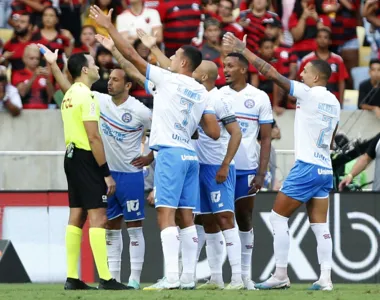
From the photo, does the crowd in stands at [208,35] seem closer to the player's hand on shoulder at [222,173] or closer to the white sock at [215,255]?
the white sock at [215,255]

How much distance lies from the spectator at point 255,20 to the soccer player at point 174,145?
664cm

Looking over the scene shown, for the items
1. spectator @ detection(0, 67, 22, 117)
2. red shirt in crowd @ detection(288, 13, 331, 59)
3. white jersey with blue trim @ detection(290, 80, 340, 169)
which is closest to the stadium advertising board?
spectator @ detection(0, 67, 22, 117)

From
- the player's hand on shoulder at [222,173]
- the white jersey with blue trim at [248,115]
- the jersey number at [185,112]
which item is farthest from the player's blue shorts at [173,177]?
the white jersey with blue trim at [248,115]

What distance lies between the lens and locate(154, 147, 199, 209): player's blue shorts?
37.9 feet

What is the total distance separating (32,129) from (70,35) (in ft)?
7.40

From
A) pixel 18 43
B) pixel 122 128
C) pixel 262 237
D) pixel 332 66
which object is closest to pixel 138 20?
pixel 18 43

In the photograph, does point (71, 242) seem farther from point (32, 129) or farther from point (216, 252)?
point (32, 129)

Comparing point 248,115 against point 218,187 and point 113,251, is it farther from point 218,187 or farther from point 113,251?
point 113,251

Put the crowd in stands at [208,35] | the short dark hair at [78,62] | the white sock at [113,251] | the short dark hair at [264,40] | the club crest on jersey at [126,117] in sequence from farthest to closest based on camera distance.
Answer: the short dark hair at [264,40]
the crowd in stands at [208,35]
the white sock at [113,251]
the club crest on jersey at [126,117]
the short dark hair at [78,62]

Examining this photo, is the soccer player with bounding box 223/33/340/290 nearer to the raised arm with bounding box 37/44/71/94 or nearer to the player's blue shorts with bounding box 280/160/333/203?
the player's blue shorts with bounding box 280/160/333/203

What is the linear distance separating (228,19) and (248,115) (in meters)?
6.15

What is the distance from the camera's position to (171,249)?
11484 millimetres

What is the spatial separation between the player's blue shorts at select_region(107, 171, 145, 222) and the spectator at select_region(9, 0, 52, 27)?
20.6 feet

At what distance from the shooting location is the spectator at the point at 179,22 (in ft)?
61.2
